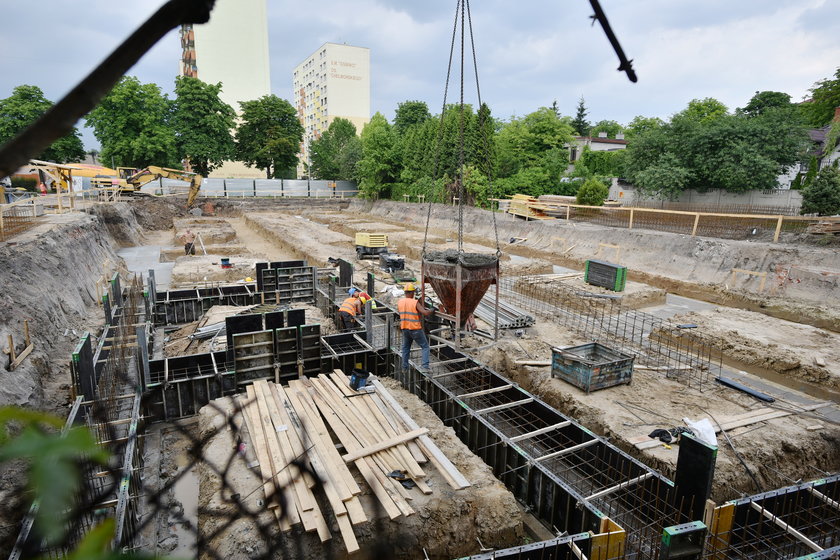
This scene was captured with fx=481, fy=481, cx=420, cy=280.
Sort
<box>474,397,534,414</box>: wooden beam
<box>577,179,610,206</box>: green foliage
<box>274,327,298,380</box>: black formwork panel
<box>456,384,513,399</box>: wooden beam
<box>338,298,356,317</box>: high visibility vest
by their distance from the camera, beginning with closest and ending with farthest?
1. <box>474,397,534,414</box>: wooden beam
2. <box>456,384,513,399</box>: wooden beam
3. <box>274,327,298,380</box>: black formwork panel
4. <box>338,298,356,317</box>: high visibility vest
5. <box>577,179,610,206</box>: green foliage

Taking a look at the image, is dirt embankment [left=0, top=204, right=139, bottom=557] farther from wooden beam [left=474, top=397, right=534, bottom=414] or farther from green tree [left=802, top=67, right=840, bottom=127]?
green tree [left=802, top=67, right=840, bottom=127]

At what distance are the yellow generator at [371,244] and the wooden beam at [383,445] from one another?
16.7 m

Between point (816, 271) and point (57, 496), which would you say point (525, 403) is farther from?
point (816, 271)

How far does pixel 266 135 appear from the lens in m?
55.6

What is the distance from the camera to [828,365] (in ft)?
37.8

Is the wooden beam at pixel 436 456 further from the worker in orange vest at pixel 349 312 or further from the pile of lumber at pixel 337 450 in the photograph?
the worker in orange vest at pixel 349 312

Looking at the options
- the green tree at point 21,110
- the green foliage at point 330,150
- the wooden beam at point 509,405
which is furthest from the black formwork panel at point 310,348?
the green foliage at point 330,150

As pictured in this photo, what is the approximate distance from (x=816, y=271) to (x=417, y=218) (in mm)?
28859

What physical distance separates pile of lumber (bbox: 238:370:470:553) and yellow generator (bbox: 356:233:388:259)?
14776mm

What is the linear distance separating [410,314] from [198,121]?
4726 cm

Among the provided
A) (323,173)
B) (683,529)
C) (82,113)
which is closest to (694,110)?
(323,173)

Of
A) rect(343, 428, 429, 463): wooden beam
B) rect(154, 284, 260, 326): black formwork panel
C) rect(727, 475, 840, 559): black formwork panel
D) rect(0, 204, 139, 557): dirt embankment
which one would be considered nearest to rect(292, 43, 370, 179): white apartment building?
rect(0, 204, 139, 557): dirt embankment

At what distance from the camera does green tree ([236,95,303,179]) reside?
54656 millimetres

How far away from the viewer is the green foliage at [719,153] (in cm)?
2620
